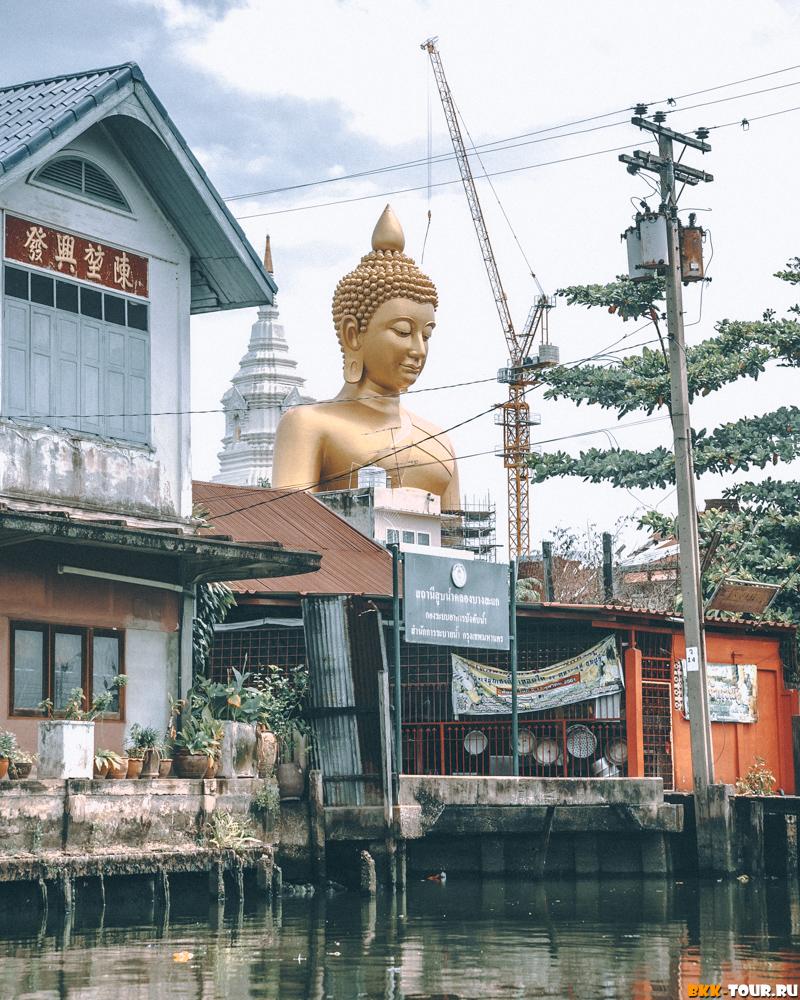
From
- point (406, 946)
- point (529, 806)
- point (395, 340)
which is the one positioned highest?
point (395, 340)

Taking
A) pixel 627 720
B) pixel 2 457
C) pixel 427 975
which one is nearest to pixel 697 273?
pixel 627 720

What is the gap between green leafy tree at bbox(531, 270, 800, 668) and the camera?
36.6 meters

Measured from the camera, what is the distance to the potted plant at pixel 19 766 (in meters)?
19.5

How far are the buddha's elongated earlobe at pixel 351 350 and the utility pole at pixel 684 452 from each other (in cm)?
1628

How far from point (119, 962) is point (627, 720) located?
13.4 m

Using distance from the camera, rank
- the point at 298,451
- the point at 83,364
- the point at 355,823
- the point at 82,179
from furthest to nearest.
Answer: the point at 298,451, the point at 82,179, the point at 83,364, the point at 355,823

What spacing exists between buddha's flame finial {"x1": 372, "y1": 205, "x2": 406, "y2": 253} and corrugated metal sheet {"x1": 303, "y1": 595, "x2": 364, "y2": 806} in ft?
71.2

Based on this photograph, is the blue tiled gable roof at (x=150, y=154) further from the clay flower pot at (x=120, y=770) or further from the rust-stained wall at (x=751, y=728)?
the rust-stained wall at (x=751, y=728)

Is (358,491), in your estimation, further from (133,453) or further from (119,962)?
(119,962)

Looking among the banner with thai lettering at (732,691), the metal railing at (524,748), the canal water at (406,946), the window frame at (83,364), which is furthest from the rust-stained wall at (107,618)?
the banner with thai lettering at (732,691)

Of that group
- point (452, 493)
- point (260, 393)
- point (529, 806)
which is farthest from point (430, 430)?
point (260, 393)

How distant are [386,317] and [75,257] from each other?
1999cm

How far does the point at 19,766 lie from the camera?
64.1 feet

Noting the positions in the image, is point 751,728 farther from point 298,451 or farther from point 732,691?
point 298,451
